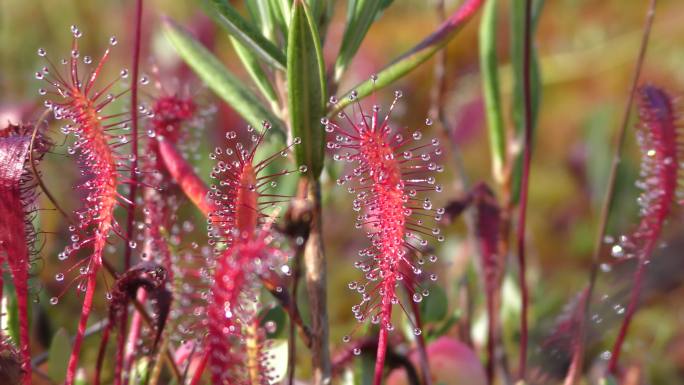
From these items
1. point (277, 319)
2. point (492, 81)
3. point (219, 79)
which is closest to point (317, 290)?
point (277, 319)

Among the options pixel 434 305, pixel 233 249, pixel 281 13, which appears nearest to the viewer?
pixel 233 249

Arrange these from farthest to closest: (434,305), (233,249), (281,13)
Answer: (434,305)
(281,13)
(233,249)

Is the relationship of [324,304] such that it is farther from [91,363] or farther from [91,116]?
[91,363]

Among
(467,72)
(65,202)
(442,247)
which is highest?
(467,72)

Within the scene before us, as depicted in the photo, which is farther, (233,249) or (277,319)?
(277,319)

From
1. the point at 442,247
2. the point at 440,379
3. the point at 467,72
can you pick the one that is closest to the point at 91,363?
the point at 440,379

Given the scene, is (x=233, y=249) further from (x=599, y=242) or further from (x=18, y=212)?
(x=599, y=242)

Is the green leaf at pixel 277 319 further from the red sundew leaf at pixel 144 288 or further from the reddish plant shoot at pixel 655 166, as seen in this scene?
the reddish plant shoot at pixel 655 166

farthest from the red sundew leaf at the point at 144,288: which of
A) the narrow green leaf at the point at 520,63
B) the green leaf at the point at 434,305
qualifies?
the narrow green leaf at the point at 520,63
